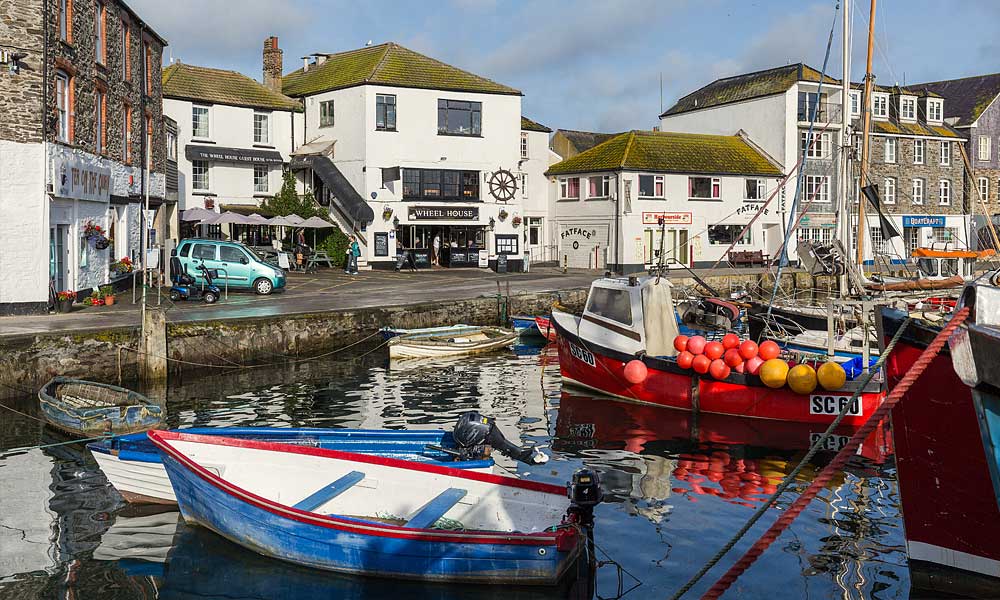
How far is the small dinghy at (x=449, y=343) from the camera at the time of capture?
86.9 ft

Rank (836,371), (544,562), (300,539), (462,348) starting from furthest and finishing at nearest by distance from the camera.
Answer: (462,348), (836,371), (300,539), (544,562)

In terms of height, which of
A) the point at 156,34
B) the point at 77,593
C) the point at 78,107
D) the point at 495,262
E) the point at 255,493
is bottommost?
the point at 77,593

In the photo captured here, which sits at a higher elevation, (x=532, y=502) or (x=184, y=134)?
(x=184, y=134)

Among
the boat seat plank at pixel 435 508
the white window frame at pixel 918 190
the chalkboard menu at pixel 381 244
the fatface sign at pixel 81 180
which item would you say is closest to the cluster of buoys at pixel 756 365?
the boat seat plank at pixel 435 508

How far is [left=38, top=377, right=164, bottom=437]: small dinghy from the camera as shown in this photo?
1598 cm

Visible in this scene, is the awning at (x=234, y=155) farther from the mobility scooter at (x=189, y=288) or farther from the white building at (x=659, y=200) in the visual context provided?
the white building at (x=659, y=200)

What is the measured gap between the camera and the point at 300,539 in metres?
10.4

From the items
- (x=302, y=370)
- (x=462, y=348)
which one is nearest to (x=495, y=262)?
(x=462, y=348)

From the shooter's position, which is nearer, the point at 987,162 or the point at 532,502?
the point at 532,502

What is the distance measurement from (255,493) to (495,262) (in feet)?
117

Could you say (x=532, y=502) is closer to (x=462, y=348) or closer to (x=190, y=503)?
(x=190, y=503)

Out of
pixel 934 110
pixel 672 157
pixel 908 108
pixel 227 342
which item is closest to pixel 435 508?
pixel 227 342

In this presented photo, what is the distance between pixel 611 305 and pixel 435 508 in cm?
1085

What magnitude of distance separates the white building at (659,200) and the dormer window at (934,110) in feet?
46.6
